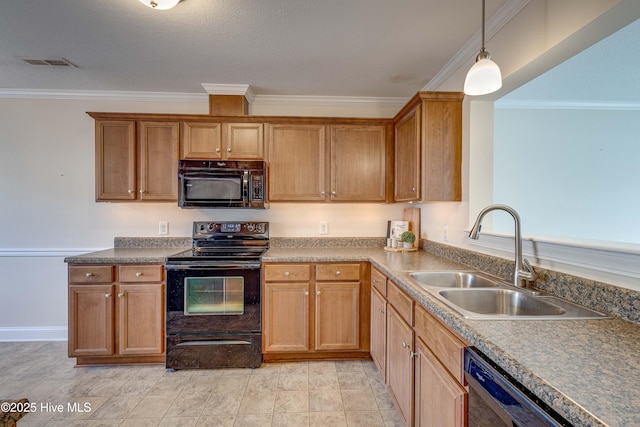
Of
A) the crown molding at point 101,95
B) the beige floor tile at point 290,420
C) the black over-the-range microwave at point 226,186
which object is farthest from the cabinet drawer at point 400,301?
the crown molding at point 101,95

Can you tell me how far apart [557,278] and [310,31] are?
1984 millimetres

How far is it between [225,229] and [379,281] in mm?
1620

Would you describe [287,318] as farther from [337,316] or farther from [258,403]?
[258,403]

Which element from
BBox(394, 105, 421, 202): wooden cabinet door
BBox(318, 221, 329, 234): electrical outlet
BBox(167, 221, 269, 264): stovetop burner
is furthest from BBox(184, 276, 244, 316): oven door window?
BBox(394, 105, 421, 202): wooden cabinet door

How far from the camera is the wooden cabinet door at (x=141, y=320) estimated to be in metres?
2.35

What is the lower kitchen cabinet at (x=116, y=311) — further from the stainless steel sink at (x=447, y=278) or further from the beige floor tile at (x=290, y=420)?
the stainless steel sink at (x=447, y=278)

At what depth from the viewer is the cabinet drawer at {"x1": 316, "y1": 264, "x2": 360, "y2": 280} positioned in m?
2.41

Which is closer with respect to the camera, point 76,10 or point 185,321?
point 76,10

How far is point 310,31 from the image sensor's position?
74.5 inches

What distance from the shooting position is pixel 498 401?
0.81 meters

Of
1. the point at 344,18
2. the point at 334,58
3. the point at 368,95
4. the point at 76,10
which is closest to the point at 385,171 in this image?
the point at 368,95

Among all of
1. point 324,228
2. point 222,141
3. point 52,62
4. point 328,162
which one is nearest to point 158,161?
point 222,141

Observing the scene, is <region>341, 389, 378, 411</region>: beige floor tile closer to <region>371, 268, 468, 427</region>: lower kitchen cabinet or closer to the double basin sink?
<region>371, 268, 468, 427</region>: lower kitchen cabinet

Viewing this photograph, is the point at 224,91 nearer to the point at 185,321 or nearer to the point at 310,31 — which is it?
the point at 310,31
